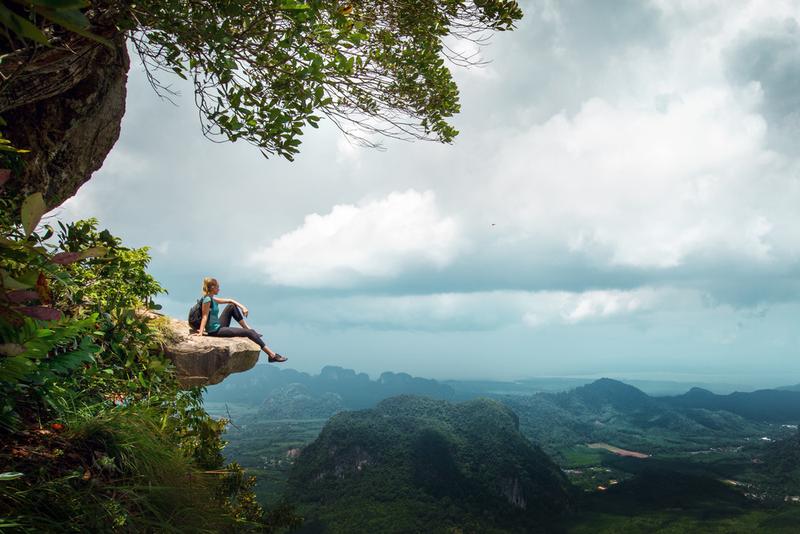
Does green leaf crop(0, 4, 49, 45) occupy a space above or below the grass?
above

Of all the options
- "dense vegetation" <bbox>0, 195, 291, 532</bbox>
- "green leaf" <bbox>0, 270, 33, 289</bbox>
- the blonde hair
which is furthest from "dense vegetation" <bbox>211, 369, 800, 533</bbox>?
"green leaf" <bbox>0, 270, 33, 289</bbox>

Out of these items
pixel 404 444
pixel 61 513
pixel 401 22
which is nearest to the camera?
pixel 61 513

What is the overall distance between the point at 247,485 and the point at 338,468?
456ft

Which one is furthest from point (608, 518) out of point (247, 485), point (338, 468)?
point (247, 485)

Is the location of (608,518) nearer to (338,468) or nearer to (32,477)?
(338,468)

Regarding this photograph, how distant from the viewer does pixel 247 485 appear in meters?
12.7

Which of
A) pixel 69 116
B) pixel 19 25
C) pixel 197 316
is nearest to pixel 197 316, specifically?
pixel 197 316

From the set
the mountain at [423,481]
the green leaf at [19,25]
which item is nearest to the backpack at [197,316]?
the green leaf at [19,25]

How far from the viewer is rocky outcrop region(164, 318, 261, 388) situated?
8.78m

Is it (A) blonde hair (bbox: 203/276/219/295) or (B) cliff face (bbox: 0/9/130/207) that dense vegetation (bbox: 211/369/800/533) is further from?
(B) cliff face (bbox: 0/9/130/207)

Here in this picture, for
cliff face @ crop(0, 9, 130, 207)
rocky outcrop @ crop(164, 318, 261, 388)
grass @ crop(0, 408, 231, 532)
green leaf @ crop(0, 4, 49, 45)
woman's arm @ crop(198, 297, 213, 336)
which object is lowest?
grass @ crop(0, 408, 231, 532)

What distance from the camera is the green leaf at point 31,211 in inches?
146

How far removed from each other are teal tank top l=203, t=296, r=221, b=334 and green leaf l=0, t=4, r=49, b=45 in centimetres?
837

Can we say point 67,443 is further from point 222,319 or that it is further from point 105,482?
point 222,319
